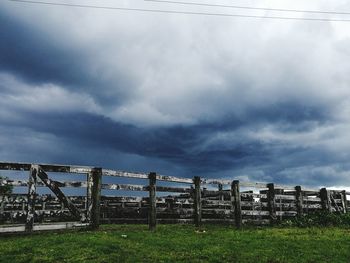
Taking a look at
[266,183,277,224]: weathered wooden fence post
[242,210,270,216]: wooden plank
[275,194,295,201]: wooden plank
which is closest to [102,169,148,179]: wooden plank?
[242,210,270,216]: wooden plank

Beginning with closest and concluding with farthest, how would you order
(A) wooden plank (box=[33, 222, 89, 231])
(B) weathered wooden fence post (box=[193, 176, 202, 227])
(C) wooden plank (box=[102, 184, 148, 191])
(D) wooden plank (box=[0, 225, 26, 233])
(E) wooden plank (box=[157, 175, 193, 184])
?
(D) wooden plank (box=[0, 225, 26, 233]) < (A) wooden plank (box=[33, 222, 89, 231]) < (C) wooden plank (box=[102, 184, 148, 191]) < (E) wooden plank (box=[157, 175, 193, 184]) < (B) weathered wooden fence post (box=[193, 176, 202, 227])

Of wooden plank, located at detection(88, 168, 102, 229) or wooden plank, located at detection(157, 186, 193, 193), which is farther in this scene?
wooden plank, located at detection(157, 186, 193, 193)

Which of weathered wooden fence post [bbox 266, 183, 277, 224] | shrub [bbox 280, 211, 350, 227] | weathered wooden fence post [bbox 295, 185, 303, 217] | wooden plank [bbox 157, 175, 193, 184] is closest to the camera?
wooden plank [bbox 157, 175, 193, 184]

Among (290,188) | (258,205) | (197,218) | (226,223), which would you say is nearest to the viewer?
(197,218)

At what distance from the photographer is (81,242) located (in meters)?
9.27

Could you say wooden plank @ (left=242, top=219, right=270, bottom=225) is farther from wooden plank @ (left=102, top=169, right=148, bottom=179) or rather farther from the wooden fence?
wooden plank @ (left=102, top=169, right=148, bottom=179)

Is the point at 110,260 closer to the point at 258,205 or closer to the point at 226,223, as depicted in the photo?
the point at 226,223

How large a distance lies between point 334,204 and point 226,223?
30.6ft

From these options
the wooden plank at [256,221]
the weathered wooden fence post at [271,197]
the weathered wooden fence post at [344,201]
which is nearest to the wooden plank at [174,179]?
the wooden plank at [256,221]

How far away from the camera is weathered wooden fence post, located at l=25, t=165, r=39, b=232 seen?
11352 millimetres

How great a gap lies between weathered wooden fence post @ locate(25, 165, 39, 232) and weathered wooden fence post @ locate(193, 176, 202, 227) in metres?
6.51

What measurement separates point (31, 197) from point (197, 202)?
671cm

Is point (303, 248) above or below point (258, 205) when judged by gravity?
below

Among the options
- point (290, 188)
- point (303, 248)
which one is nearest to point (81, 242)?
point (303, 248)
